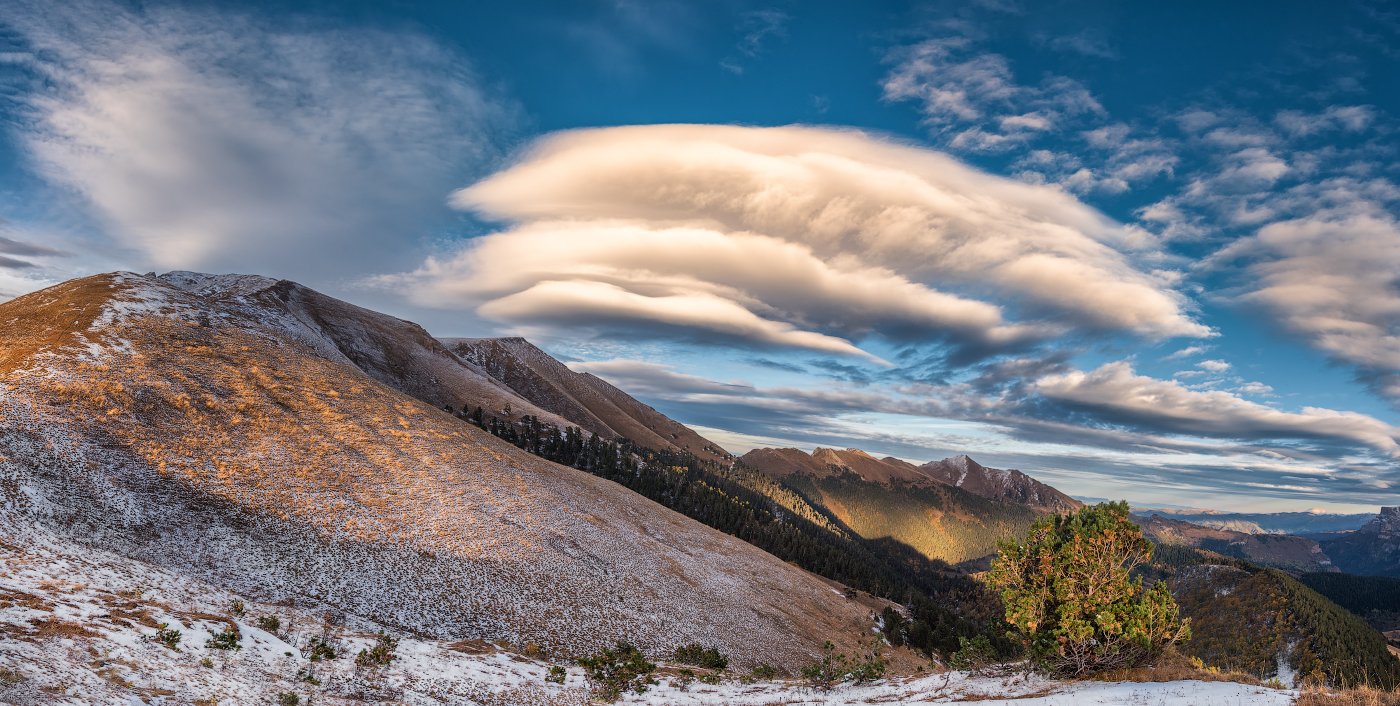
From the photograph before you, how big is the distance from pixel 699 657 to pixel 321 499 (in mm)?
37234

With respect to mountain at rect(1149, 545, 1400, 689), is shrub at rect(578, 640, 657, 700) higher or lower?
higher

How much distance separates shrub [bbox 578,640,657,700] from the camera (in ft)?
113

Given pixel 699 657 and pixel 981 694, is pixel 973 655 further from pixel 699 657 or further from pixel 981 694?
pixel 699 657

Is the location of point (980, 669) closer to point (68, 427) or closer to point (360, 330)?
point (68, 427)

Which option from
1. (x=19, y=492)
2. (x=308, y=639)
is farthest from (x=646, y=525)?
(x=19, y=492)

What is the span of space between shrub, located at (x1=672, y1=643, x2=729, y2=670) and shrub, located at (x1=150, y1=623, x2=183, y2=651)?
115ft

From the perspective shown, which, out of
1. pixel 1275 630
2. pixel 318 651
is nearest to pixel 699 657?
pixel 318 651

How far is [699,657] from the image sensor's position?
4984 centimetres

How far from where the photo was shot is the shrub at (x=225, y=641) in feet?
79.6

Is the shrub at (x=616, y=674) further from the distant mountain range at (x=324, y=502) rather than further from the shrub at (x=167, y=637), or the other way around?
the shrub at (x=167, y=637)

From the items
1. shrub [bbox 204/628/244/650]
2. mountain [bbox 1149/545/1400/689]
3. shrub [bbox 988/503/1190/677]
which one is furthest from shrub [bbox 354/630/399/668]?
mountain [bbox 1149/545/1400/689]

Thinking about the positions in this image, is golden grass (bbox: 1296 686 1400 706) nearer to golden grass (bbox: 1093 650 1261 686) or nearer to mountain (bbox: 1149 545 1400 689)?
golden grass (bbox: 1093 650 1261 686)

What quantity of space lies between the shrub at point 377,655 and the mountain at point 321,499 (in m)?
7.76

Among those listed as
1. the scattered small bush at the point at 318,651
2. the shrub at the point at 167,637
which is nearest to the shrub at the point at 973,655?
the scattered small bush at the point at 318,651
